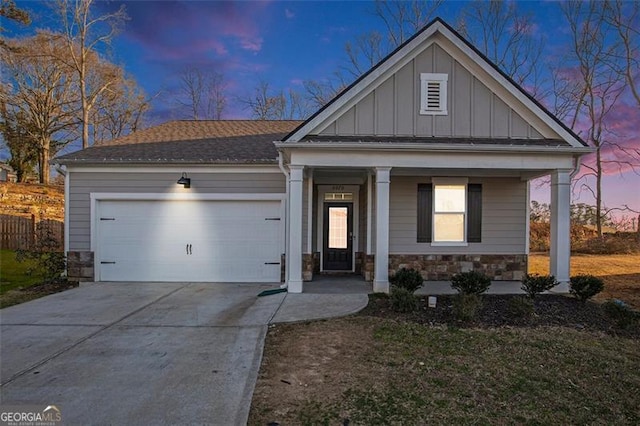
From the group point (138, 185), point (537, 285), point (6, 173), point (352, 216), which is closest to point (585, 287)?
point (537, 285)

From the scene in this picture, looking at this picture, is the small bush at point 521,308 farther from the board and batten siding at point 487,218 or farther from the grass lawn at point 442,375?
the board and batten siding at point 487,218

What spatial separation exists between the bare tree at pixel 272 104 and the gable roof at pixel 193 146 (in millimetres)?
9179

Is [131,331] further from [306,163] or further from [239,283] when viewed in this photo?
[306,163]

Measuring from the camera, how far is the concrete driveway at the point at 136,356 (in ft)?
10.5

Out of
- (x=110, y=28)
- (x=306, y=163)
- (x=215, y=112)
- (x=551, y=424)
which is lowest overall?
(x=551, y=424)

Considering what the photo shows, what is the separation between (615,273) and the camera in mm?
11359

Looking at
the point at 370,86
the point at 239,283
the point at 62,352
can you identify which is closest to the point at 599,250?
the point at 370,86

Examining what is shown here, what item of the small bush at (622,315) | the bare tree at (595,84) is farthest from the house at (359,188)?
the bare tree at (595,84)

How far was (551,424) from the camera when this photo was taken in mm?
2986

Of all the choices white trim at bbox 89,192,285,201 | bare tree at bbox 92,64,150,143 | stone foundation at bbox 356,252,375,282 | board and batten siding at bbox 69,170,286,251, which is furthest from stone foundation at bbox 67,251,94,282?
bare tree at bbox 92,64,150,143

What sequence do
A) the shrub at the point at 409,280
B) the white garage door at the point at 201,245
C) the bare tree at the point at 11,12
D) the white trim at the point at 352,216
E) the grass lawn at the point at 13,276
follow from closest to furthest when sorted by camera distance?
the shrub at the point at 409,280 < the grass lawn at the point at 13,276 < the white garage door at the point at 201,245 < the white trim at the point at 352,216 < the bare tree at the point at 11,12

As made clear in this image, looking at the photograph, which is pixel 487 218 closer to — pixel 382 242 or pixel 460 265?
pixel 460 265

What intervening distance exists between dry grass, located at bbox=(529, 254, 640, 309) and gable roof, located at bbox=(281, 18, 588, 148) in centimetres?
355

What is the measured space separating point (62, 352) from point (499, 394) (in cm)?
491
